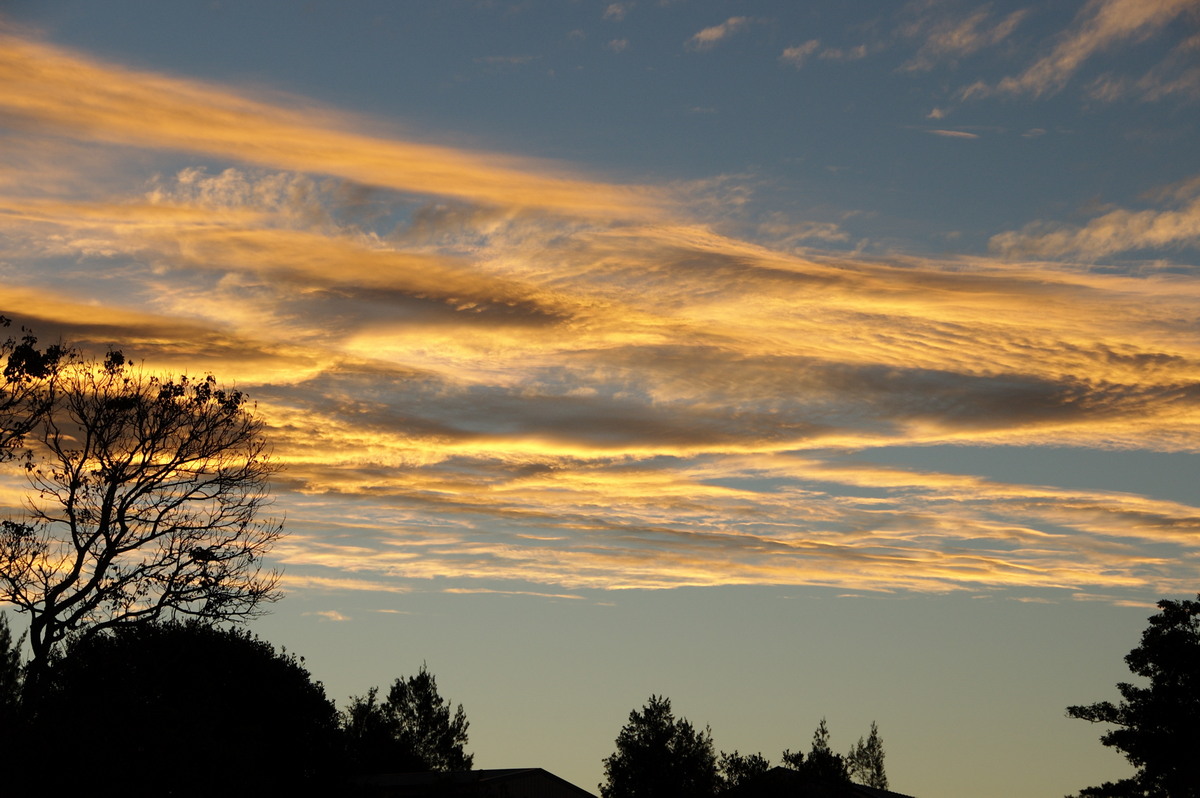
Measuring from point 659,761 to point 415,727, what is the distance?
134 ft

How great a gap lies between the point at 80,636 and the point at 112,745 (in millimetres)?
13289

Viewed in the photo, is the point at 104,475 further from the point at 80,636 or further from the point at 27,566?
the point at 80,636

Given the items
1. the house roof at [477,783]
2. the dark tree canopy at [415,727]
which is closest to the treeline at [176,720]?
the house roof at [477,783]

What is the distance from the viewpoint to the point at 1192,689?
76.1 m

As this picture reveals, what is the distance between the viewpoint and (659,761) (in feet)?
296

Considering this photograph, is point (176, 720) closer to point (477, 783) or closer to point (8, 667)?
point (477, 783)

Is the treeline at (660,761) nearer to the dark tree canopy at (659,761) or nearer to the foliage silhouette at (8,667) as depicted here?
the dark tree canopy at (659,761)

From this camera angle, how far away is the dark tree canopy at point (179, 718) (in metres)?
45.0

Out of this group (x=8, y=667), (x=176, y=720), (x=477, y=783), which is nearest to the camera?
(x=176, y=720)

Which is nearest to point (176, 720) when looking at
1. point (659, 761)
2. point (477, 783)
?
point (477, 783)

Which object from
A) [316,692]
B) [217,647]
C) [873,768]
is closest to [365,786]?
[316,692]

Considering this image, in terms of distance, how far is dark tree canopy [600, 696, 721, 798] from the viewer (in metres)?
89.1

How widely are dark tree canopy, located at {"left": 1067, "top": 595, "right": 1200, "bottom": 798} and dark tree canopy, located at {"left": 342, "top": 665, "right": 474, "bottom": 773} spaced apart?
61242 millimetres

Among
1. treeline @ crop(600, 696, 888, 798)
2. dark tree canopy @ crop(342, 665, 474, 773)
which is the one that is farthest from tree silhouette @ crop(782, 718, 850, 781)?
dark tree canopy @ crop(342, 665, 474, 773)
